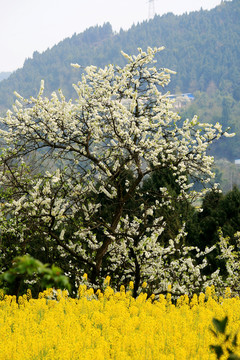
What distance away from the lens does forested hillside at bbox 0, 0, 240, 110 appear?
158250 millimetres

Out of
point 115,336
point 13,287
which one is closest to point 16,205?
point 13,287

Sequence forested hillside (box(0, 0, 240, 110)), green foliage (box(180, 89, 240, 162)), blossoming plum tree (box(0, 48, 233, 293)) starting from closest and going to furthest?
blossoming plum tree (box(0, 48, 233, 293)) → green foliage (box(180, 89, 240, 162)) → forested hillside (box(0, 0, 240, 110))

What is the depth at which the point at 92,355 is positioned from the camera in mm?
4262

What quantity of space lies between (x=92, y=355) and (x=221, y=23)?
19661 cm

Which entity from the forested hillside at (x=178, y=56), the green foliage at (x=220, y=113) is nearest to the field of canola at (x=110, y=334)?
the green foliage at (x=220, y=113)

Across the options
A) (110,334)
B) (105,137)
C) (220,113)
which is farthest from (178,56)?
(110,334)

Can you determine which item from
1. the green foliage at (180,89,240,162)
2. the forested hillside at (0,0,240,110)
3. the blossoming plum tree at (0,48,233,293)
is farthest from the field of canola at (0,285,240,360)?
the forested hillside at (0,0,240,110)

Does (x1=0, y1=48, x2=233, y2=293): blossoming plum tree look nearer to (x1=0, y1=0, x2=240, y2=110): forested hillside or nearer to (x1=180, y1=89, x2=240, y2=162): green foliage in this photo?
(x1=180, y1=89, x2=240, y2=162): green foliage

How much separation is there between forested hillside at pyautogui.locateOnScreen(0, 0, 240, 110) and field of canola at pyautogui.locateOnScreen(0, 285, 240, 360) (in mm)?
141319

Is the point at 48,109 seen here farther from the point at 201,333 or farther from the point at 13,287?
the point at 201,333

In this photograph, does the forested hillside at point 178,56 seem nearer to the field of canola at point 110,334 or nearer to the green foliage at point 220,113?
the green foliage at point 220,113

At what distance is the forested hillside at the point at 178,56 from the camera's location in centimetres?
15825

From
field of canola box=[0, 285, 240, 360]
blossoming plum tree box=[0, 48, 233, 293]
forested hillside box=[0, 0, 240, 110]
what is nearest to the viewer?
field of canola box=[0, 285, 240, 360]

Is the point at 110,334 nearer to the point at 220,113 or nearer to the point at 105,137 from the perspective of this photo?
the point at 105,137
